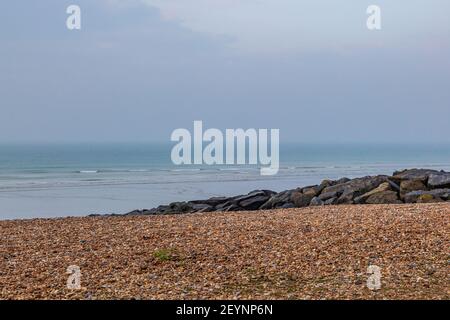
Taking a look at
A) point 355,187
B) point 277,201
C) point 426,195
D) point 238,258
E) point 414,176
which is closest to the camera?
point 238,258

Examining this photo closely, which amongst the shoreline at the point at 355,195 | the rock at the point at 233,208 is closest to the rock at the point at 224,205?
the shoreline at the point at 355,195

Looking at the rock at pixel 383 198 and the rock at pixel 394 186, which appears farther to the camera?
the rock at pixel 394 186

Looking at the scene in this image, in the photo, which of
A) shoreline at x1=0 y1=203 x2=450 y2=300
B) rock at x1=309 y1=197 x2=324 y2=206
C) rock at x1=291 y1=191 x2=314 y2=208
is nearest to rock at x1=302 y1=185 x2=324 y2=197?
rock at x1=291 y1=191 x2=314 y2=208

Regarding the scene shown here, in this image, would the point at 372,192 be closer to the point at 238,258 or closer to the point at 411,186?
the point at 411,186

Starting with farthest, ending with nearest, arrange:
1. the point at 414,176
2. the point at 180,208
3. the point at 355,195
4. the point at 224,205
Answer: the point at 180,208, the point at 224,205, the point at 414,176, the point at 355,195

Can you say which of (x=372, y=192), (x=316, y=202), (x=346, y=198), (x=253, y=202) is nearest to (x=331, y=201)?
(x=346, y=198)

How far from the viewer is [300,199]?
69.7ft

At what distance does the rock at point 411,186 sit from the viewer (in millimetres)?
19109

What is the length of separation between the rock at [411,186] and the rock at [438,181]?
0.81ft

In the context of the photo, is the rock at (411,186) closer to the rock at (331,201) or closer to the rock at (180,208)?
the rock at (331,201)

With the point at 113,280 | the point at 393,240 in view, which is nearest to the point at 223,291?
the point at 113,280

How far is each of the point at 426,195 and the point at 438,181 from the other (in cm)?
191
